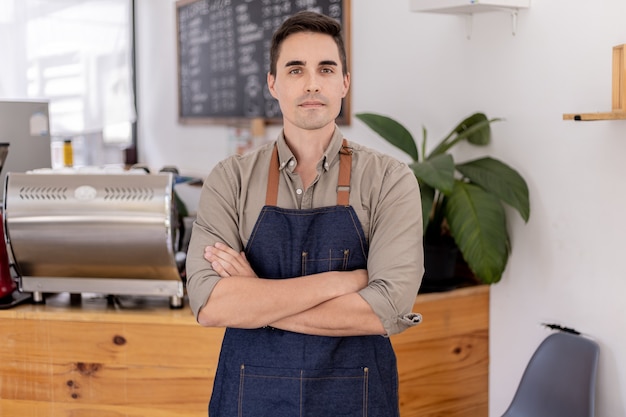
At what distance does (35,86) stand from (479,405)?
3.39m

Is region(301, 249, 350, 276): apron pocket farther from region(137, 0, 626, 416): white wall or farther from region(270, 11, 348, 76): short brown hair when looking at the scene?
region(137, 0, 626, 416): white wall

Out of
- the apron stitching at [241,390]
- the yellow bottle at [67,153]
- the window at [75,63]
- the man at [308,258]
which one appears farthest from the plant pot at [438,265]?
the window at [75,63]

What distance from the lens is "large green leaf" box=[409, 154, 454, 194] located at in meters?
2.39

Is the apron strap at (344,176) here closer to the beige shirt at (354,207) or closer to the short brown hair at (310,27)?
the beige shirt at (354,207)

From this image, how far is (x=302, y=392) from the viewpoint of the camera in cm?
154

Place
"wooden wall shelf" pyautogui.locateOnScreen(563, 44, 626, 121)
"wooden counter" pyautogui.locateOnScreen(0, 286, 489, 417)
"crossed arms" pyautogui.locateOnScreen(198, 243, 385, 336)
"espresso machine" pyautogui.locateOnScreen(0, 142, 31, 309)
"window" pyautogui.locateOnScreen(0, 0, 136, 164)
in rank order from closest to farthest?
"crossed arms" pyautogui.locateOnScreen(198, 243, 385, 336) < "wooden wall shelf" pyautogui.locateOnScreen(563, 44, 626, 121) < "wooden counter" pyautogui.locateOnScreen(0, 286, 489, 417) < "espresso machine" pyautogui.locateOnScreen(0, 142, 31, 309) < "window" pyautogui.locateOnScreen(0, 0, 136, 164)

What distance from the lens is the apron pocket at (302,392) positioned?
154 centimetres

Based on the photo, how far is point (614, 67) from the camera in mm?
2059

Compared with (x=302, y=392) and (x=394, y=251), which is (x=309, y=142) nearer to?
(x=394, y=251)

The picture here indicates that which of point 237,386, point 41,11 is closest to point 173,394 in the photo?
point 237,386

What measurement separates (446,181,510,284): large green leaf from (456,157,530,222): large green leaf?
4 cm

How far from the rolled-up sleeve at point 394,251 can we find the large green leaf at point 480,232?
946mm

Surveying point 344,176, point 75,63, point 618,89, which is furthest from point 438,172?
point 75,63

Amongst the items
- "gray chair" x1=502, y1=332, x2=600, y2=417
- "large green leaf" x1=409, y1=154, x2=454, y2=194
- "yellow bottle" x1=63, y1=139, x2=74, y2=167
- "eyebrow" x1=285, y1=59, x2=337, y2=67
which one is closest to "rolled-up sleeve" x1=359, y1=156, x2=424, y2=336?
"eyebrow" x1=285, y1=59, x2=337, y2=67
